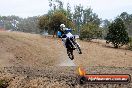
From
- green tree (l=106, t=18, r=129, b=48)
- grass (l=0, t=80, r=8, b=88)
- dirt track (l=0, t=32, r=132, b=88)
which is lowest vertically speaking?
grass (l=0, t=80, r=8, b=88)

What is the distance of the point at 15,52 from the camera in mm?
71688

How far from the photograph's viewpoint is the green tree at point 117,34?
80875 mm

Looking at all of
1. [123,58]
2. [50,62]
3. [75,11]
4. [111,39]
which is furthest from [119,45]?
[75,11]

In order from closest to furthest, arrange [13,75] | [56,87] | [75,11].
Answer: [56,87] < [13,75] < [75,11]

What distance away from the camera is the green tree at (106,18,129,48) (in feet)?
265

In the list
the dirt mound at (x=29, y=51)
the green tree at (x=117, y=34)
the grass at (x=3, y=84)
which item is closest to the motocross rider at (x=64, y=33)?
the grass at (x=3, y=84)

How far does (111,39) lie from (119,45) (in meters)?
4.91

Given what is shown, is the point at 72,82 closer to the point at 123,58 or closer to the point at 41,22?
the point at 123,58

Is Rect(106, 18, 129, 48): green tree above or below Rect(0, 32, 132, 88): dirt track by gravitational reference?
above

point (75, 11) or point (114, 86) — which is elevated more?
point (75, 11)

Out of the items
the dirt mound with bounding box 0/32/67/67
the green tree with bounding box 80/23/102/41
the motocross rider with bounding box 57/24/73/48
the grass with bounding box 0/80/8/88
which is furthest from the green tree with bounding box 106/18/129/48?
the motocross rider with bounding box 57/24/73/48

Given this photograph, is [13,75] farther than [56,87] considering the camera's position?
Yes

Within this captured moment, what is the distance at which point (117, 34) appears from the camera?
82.1 meters

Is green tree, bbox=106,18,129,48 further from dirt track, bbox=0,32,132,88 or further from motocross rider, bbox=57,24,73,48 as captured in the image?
motocross rider, bbox=57,24,73,48
